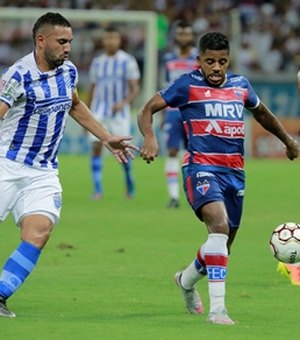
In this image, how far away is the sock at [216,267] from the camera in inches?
336

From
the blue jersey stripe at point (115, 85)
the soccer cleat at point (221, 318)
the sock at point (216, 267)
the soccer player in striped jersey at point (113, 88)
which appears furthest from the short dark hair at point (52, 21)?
the blue jersey stripe at point (115, 85)

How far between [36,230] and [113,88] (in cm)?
1200

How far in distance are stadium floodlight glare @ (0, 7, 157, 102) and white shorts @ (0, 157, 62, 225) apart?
21.2 metres

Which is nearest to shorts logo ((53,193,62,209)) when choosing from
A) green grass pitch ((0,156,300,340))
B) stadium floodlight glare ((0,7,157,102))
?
green grass pitch ((0,156,300,340))

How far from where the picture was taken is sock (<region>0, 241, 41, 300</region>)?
8633mm

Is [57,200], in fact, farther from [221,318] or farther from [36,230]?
[221,318]

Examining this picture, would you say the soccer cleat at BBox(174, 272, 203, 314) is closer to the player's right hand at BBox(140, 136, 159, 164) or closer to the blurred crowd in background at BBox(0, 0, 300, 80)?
the player's right hand at BBox(140, 136, 159, 164)

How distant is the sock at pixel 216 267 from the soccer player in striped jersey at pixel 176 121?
9609 millimetres

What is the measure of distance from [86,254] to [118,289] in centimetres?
271

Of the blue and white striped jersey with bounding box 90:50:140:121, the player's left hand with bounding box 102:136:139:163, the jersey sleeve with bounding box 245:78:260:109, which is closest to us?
the player's left hand with bounding box 102:136:139:163

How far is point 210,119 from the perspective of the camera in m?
9.20

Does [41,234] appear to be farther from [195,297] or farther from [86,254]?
[86,254]

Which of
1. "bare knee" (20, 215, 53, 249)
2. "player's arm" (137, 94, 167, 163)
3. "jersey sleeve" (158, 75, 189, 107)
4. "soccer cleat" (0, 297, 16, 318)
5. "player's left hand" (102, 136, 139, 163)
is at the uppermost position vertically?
"jersey sleeve" (158, 75, 189, 107)

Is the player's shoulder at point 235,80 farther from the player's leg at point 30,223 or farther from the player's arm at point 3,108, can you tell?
the player's arm at point 3,108
